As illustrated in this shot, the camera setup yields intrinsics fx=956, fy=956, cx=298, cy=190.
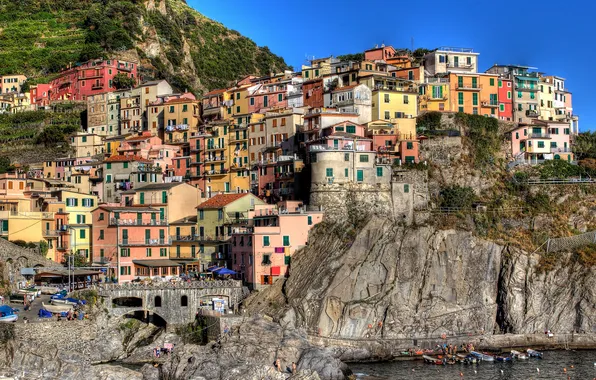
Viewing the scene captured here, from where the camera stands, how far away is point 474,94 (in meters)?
98.9

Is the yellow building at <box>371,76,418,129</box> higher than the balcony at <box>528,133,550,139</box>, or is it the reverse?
the yellow building at <box>371,76,418,129</box>

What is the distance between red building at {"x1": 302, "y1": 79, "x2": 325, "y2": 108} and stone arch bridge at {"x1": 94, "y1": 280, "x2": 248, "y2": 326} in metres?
27.6

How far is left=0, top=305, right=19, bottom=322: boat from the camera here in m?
64.7

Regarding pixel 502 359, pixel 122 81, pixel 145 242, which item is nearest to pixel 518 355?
pixel 502 359

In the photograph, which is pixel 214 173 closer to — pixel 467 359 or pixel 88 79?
pixel 88 79

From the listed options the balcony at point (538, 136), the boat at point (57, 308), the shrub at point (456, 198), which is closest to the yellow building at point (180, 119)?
the shrub at point (456, 198)

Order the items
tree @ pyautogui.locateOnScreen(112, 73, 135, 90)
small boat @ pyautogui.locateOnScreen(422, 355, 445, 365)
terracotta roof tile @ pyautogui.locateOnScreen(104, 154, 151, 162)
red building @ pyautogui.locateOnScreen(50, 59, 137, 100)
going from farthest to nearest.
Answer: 1. red building @ pyautogui.locateOnScreen(50, 59, 137, 100)
2. tree @ pyautogui.locateOnScreen(112, 73, 135, 90)
3. terracotta roof tile @ pyautogui.locateOnScreen(104, 154, 151, 162)
4. small boat @ pyautogui.locateOnScreen(422, 355, 445, 365)

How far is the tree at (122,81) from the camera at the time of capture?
120250mm

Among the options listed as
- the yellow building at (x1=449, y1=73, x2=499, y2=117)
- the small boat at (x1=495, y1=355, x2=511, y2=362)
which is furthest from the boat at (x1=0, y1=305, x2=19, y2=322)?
the yellow building at (x1=449, y1=73, x2=499, y2=117)

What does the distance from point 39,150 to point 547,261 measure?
61.4 metres

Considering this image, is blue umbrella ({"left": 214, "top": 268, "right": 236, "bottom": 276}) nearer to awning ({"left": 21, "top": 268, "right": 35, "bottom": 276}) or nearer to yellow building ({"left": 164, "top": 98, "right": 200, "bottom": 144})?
awning ({"left": 21, "top": 268, "right": 35, "bottom": 276})

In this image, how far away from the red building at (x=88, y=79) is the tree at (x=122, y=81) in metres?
0.62

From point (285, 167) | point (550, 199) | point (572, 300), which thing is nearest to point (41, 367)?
point (285, 167)

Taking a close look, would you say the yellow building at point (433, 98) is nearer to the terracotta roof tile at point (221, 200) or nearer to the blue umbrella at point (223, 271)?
the terracotta roof tile at point (221, 200)
